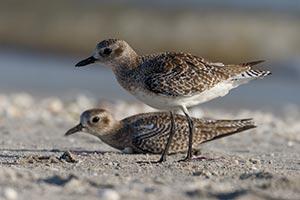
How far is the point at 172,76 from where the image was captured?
8203 mm

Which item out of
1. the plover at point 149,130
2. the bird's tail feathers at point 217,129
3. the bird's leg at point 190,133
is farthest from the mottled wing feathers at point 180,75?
the bird's tail feathers at point 217,129

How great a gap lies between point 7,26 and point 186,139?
17667mm

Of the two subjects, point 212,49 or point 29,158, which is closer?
point 29,158

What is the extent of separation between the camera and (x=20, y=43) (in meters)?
23.7

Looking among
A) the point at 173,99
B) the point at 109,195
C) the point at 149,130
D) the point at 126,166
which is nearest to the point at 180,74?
the point at 173,99

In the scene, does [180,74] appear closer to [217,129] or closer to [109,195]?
[217,129]

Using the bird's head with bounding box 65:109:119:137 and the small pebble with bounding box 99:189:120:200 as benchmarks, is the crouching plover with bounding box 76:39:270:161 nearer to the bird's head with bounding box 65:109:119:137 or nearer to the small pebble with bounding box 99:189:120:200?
the bird's head with bounding box 65:109:119:137

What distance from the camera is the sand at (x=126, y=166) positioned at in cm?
595

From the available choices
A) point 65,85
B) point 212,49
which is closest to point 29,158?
point 65,85

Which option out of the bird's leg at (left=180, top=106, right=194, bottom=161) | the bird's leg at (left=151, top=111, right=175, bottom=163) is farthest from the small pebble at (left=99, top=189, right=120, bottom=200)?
the bird's leg at (left=180, top=106, right=194, bottom=161)

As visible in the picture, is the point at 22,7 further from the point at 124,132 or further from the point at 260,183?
the point at 260,183

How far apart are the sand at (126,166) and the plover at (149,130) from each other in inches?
4.6

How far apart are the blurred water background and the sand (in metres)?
6.07

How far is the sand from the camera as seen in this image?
595 centimetres
